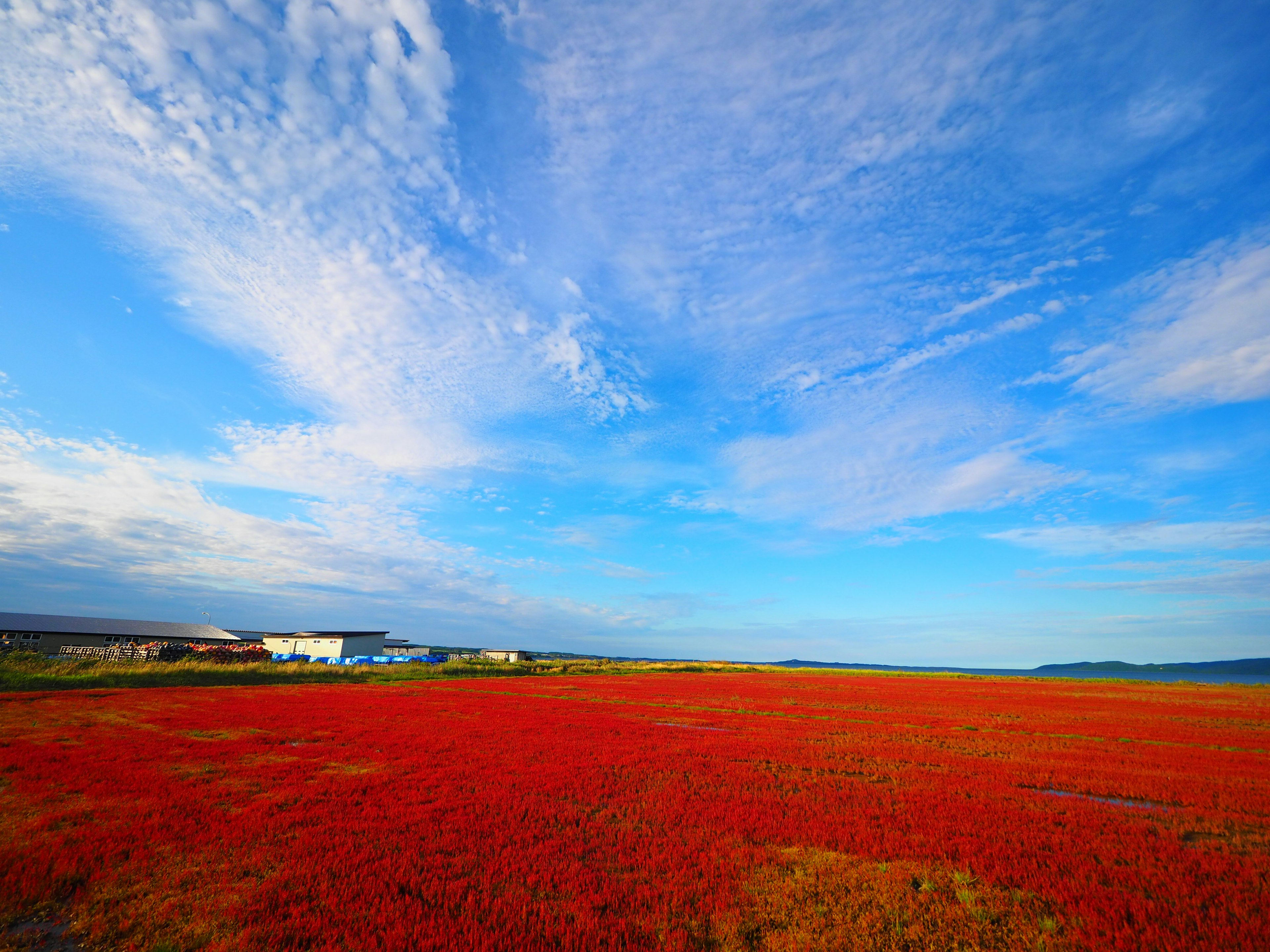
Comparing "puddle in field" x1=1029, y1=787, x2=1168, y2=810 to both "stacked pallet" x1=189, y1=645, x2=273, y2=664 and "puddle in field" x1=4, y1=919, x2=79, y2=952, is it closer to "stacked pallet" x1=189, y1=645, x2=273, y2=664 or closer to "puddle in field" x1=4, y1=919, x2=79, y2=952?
"puddle in field" x1=4, y1=919, x2=79, y2=952

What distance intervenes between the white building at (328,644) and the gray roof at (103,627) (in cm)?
805

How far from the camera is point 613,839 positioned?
33.3 ft

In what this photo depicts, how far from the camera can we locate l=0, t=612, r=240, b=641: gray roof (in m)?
68.0

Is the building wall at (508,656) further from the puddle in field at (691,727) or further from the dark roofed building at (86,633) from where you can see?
the puddle in field at (691,727)

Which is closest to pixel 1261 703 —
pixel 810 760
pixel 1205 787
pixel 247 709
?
pixel 1205 787

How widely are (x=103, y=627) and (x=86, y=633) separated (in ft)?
32.8

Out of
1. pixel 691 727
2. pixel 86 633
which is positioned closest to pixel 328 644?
pixel 86 633

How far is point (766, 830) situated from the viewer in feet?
35.4

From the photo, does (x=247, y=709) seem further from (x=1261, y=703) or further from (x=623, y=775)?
(x=1261, y=703)

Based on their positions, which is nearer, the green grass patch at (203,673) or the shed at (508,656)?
the green grass patch at (203,673)

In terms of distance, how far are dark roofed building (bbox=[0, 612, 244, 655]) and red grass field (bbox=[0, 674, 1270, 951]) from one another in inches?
1948

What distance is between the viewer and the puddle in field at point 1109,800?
13.3 metres

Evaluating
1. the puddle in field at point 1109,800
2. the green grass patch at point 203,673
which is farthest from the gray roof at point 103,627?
the puddle in field at point 1109,800

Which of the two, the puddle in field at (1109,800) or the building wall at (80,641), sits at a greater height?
the building wall at (80,641)
